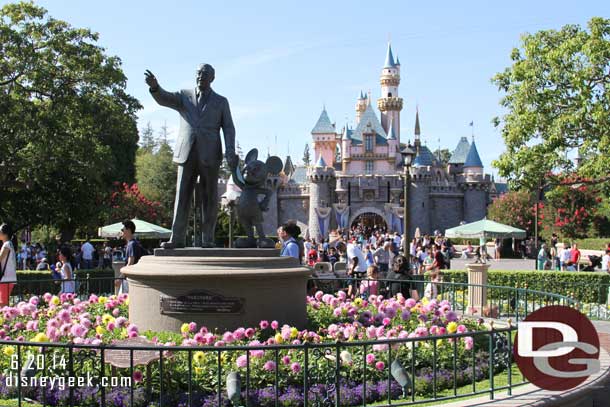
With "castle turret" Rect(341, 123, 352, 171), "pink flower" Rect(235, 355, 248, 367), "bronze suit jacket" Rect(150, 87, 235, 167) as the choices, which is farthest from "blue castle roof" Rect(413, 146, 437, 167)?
"pink flower" Rect(235, 355, 248, 367)

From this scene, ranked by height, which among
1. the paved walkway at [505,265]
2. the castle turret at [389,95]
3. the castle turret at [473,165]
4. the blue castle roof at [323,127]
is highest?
the castle turret at [389,95]

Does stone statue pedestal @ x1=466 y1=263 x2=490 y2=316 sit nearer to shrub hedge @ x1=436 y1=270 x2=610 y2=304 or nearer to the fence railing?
shrub hedge @ x1=436 y1=270 x2=610 y2=304

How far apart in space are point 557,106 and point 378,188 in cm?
5274

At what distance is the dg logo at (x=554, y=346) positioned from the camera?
6066mm

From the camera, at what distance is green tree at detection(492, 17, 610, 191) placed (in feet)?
55.8

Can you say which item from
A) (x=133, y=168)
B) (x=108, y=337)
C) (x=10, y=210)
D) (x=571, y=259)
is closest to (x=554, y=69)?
(x=571, y=259)

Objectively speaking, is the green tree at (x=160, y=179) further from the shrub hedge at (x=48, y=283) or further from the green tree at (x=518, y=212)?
the shrub hedge at (x=48, y=283)

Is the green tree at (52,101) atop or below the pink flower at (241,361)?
atop

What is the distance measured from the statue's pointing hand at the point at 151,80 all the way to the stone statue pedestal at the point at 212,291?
2.19 m

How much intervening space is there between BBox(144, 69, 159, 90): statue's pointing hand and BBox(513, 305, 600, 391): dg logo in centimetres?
520

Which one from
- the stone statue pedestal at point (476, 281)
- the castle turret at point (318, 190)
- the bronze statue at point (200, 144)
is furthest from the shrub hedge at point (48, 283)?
the castle turret at point (318, 190)

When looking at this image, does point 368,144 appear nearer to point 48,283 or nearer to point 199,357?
A: point 48,283

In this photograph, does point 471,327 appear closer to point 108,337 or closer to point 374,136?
point 108,337

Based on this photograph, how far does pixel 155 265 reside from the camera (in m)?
7.91
